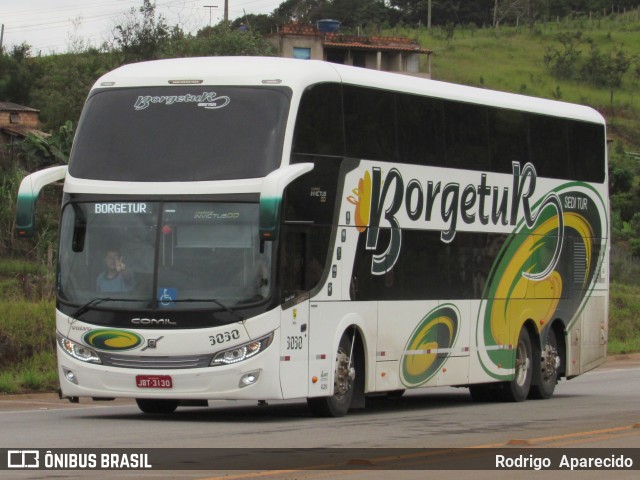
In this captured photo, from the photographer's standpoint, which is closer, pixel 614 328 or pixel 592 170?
pixel 592 170

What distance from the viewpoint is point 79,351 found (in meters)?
16.0

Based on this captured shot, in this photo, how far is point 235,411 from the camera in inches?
731

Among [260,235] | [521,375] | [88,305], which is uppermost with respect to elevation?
[260,235]

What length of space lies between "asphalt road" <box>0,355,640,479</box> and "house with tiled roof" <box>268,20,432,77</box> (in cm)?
6404

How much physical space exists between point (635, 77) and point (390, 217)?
9506 centimetres

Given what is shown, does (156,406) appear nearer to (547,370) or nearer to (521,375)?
(521,375)

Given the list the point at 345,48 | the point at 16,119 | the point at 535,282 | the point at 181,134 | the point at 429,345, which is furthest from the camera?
the point at 345,48

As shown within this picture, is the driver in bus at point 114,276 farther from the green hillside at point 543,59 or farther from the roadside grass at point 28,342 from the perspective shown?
the green hillside at point 543,59

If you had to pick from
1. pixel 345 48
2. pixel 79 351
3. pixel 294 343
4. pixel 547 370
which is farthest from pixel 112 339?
pixel 345 48

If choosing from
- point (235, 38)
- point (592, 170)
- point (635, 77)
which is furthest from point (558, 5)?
point (592, 170)

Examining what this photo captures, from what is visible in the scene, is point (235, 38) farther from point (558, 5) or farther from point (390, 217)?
point (558, 5)

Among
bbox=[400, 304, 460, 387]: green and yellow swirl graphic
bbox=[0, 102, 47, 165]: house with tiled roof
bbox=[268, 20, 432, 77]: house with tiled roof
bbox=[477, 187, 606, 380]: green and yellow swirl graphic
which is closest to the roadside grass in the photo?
bbox=[400, 304, 460, 387]: green and yellow swirl graphic

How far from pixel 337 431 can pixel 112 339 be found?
9.38ft

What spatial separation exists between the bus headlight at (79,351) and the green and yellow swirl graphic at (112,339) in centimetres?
11
